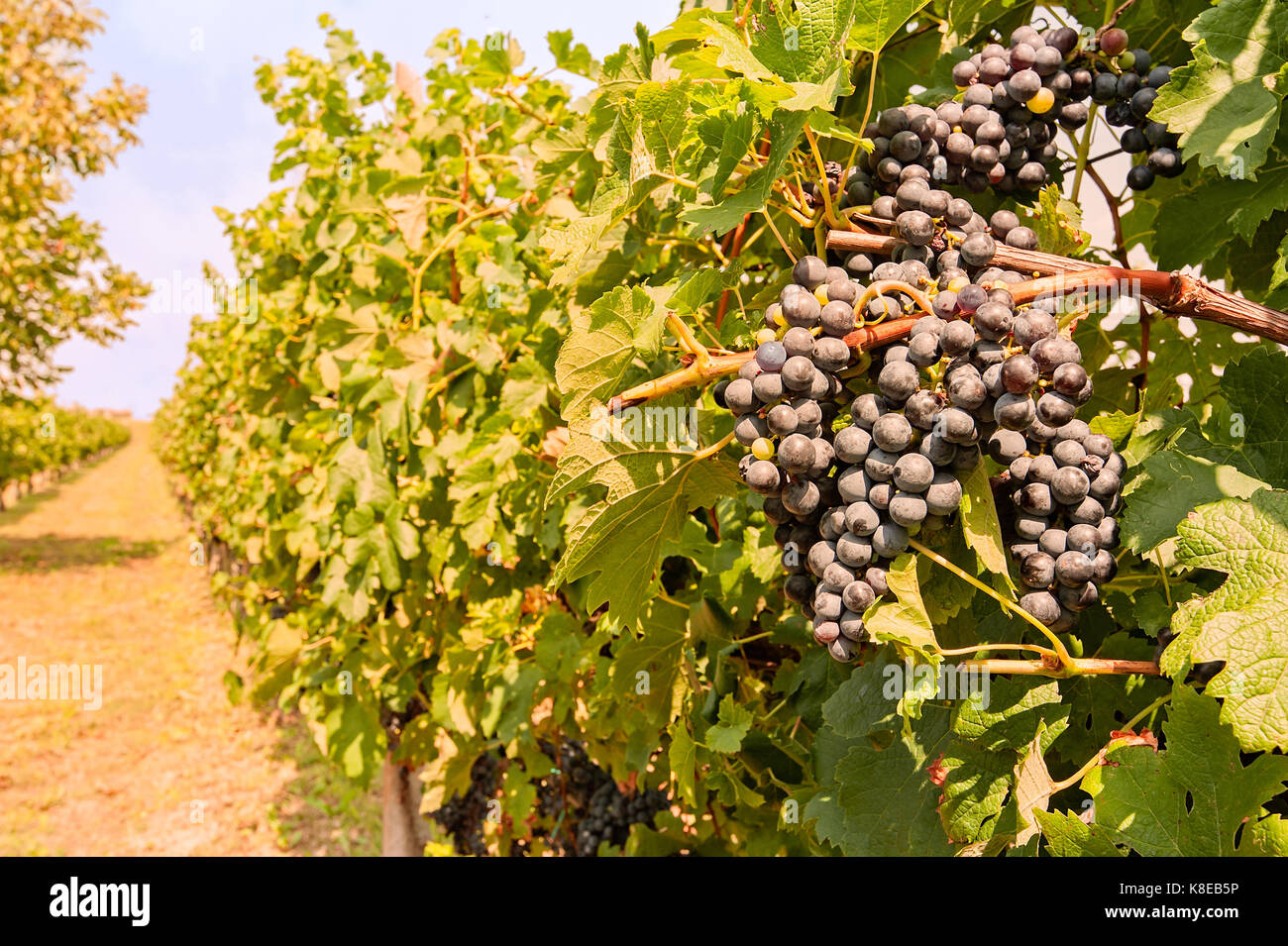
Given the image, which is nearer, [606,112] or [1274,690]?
[1274,690]

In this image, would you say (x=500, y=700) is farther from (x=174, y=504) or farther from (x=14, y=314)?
(x=174, y=504)

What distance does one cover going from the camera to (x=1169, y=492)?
995 millimetres

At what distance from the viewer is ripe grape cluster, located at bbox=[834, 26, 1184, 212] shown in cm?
116

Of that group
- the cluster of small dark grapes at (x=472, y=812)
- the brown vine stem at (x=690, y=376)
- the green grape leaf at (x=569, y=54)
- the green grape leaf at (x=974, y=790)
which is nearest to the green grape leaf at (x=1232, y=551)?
the green grape leaf at (x=974, y=790)

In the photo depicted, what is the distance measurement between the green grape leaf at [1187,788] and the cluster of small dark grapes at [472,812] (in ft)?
12.2

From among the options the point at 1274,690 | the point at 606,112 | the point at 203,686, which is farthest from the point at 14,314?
the point at 1274,690

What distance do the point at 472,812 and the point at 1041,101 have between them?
4.23m

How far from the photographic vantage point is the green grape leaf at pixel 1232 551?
34.8 inches

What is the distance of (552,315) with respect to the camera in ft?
7.97

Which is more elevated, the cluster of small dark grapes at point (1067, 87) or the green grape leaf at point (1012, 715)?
the cluster of small dark grapes at point (1067, 87)

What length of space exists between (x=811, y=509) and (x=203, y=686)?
35.2 feet

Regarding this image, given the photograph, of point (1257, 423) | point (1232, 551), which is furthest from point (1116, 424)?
point (1232, 551)

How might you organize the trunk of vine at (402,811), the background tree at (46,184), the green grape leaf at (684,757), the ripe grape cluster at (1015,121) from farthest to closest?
the background tree at (46,184) < the trunk of vine at (402,811) < the green grape leaf at (684,757) < the ripe grape cluster at (1015,121)

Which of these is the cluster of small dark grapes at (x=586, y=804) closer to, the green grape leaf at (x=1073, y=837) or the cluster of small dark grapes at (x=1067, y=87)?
the green grape leaf at (x=1073, y=837)
